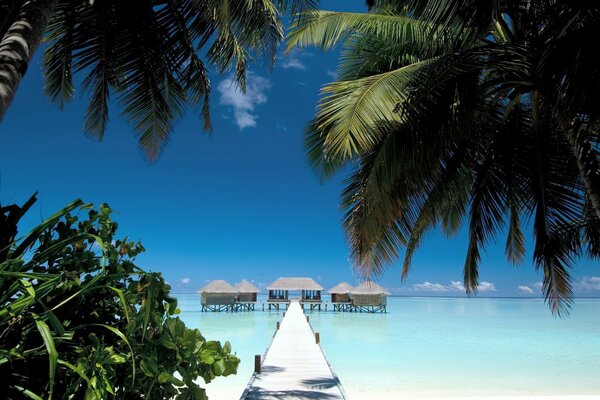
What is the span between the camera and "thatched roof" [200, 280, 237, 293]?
107 ft

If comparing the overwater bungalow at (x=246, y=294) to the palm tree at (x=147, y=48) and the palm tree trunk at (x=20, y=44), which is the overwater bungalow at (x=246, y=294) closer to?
the palm tree at (x=147, y=48)

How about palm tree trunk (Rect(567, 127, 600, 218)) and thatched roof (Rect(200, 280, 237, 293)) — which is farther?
thatched roof (Rect(200, 280, 237, 293))

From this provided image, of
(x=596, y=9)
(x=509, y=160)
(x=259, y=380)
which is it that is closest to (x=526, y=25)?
(x=509, y=160)

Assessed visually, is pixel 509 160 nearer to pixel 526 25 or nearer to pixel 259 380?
pixel 526 25

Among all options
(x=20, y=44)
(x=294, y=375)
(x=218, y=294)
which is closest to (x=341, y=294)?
(x=218, y=294)

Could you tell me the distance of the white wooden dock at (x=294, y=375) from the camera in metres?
6.34

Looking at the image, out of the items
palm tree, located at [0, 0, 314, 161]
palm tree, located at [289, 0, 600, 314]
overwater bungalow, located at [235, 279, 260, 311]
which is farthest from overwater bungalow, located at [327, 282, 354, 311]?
palm tree, located at [0, 0, 314, 161]

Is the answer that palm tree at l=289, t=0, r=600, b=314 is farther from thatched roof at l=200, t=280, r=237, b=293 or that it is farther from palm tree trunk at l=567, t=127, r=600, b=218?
thatched roof at l=200, t=280, r=237, b=293

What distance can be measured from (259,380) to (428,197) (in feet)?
14.5

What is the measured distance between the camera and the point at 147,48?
4.71 meters

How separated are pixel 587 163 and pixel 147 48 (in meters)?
5.10

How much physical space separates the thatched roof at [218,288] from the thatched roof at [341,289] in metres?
8.04

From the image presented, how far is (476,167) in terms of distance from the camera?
602 centimetres

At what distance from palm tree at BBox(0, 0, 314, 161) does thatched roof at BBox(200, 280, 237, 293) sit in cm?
2825
